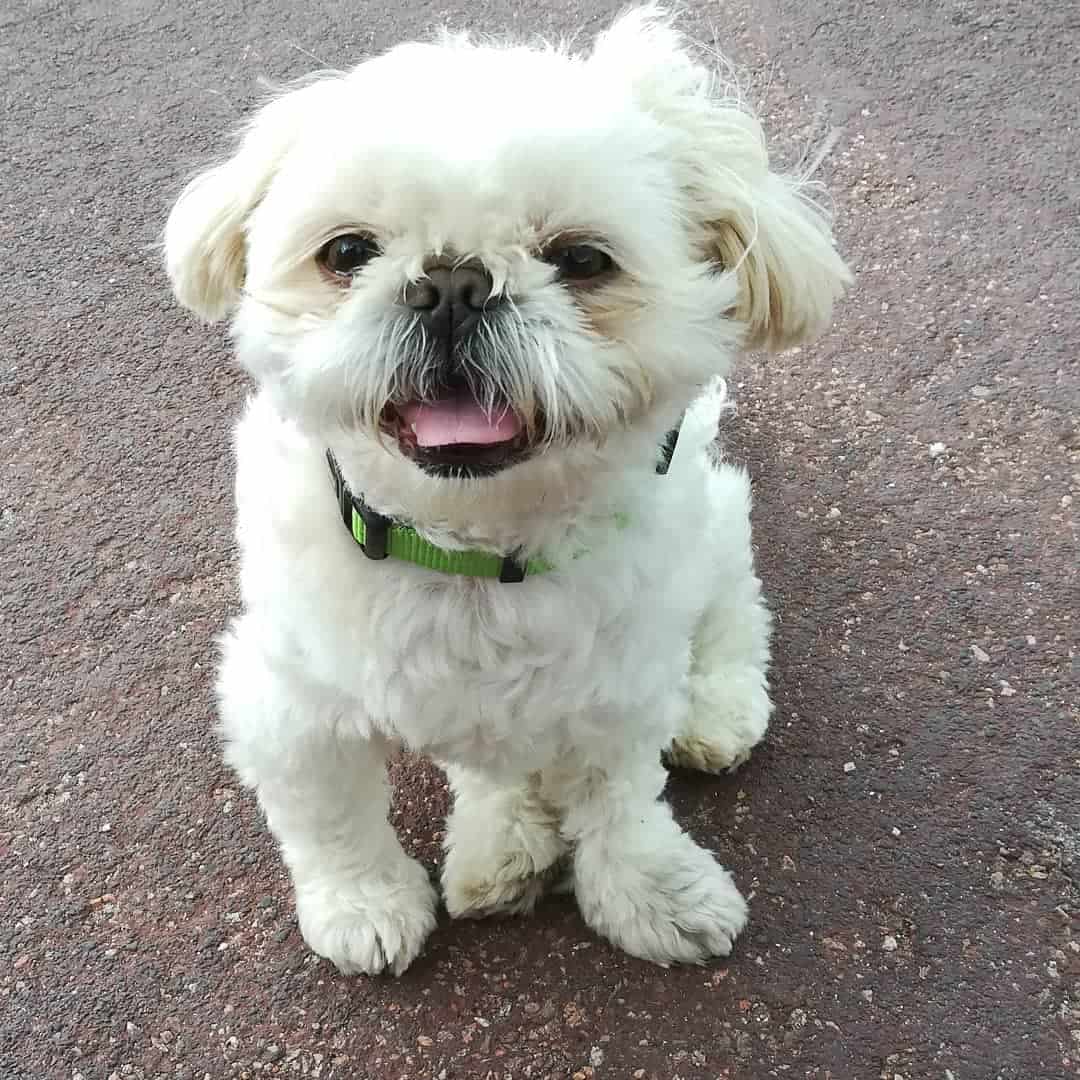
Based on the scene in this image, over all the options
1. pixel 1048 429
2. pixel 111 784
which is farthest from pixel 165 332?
pixel 1048 429

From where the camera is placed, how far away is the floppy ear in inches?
52.8

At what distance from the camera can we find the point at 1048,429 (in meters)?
2.68

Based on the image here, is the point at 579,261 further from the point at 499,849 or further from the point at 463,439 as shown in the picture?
the point at 499,849

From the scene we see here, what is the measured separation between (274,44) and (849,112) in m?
1.75

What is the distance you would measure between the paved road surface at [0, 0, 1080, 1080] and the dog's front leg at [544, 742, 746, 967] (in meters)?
0.06

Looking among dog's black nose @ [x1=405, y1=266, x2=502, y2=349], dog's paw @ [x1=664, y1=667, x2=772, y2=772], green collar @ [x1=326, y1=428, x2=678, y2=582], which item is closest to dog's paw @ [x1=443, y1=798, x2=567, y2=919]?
dog's paw @ [x1=664, y1=667, x2=772, y2=772]

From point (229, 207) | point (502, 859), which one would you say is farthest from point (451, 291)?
point (502, 859)

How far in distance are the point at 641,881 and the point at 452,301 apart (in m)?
1.14

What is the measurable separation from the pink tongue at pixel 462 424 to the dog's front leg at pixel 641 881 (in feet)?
2.68

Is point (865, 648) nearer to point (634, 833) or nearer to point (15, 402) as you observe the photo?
point (634, 833)

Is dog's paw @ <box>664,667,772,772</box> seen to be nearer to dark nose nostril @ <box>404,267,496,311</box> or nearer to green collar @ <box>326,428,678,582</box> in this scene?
green collar @ <box>326,428,678,582</box>

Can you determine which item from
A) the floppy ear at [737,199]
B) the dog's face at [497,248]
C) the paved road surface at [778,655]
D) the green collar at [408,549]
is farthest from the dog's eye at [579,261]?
the paved road surface at [778,655]

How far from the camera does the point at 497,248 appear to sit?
4.03 feet

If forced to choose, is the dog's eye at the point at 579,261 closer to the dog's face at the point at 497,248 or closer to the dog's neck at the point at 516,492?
the dog's face at the point at 497,248
